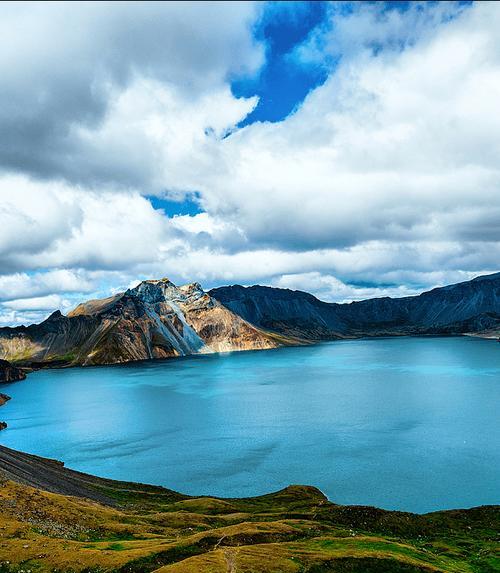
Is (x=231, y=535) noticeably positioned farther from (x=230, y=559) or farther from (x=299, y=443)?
(x=299, y=443)

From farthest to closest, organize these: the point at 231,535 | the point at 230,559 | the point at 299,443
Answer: the point at 299,443 → the point at 231,535 → the point at 230,559

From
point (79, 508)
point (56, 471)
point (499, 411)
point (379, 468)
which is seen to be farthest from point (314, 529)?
point (499, 411)

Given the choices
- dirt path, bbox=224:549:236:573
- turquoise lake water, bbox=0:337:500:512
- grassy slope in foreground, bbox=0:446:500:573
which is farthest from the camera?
turquoise lake water, bbox=0:337:500:512

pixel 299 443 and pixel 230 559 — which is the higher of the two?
pixel 230 559

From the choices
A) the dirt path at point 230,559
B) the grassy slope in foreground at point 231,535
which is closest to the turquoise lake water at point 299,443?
the grassy slope in foreground at point 231,535

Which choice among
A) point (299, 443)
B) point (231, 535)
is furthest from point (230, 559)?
point (299, 443)

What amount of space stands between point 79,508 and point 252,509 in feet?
94.6

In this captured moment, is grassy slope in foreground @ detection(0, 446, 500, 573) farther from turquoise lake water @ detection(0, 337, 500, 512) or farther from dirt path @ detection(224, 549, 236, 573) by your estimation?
turquoise lake water @ detection(0, 337, 500, 512)

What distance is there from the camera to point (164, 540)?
51562 mm

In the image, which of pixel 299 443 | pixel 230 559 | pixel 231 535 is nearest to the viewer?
pixel 230 559

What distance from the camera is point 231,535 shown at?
5294 cm

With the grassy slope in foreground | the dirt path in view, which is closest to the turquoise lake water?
the grassy slope in foreground

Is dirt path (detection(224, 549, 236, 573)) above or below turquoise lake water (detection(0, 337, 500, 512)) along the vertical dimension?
above

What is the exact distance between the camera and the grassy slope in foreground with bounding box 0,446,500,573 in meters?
42.8
